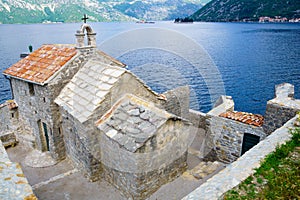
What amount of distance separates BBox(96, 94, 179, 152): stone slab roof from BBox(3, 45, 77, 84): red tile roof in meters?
4.62

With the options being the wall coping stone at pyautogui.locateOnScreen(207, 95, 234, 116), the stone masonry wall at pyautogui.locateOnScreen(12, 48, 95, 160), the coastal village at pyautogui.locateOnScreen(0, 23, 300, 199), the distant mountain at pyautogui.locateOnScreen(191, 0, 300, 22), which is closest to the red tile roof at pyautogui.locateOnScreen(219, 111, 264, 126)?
the coastal village at pyautogui.locateOnScreen(0, 23, 300, 199)

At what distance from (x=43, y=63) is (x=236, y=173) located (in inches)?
511

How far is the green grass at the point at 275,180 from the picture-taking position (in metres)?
6.61

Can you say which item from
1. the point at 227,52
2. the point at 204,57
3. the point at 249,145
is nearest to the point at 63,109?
the point at 249,145

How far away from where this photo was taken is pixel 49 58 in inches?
621

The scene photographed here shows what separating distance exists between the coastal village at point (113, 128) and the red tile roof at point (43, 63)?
86mm

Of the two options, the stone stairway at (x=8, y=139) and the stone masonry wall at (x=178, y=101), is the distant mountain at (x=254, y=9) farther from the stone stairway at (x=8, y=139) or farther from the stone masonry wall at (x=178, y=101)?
the stone stairway at (x=8, y=139)

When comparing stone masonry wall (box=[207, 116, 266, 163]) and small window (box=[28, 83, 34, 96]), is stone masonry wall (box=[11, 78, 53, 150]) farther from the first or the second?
stone masonry wall (box=[207, 116, 266, 163])

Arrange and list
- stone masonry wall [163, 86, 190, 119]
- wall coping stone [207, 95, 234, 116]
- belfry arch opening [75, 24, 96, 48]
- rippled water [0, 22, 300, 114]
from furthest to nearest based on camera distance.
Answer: rippled water [0, 22, 300, 114] < stone masonry wall [163, 86, 190, 119] < wall coping stone [207, 95, 234, 116] < belfry arch opening [75, 24, 96, 48]

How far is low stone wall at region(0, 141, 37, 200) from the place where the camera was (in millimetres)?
6266

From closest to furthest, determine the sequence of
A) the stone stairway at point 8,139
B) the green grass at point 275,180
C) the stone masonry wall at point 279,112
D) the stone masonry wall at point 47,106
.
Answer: the green grass at point 275,180
the stone masonry wall at point 279,112
the stone masonry wall at point 47,106
the stone stairway at point 8,139

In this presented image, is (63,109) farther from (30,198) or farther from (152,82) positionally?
(152,82)

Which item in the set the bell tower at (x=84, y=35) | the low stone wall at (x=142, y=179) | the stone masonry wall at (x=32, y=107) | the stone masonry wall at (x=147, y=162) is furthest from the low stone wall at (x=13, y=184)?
the bell tower at (x=84, y=35)

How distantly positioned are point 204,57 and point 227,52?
44.3 ft
